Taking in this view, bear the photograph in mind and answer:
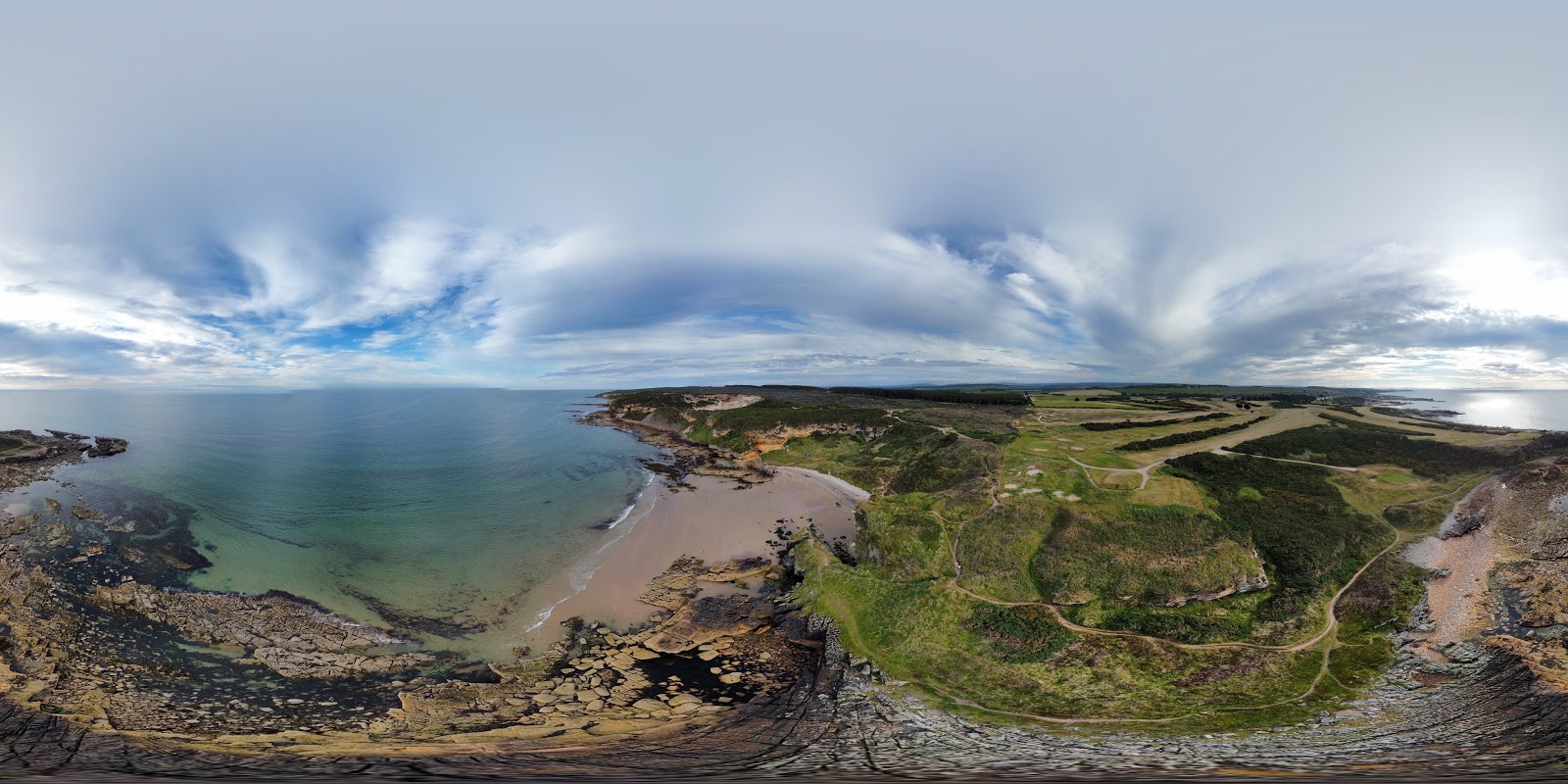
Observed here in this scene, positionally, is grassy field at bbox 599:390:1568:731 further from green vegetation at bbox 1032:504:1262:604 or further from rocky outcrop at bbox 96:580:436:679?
rocky outcrop at bbox 96:580:436:679

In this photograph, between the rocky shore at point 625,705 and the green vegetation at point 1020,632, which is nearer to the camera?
Answer: the rocky shore at point 625,705

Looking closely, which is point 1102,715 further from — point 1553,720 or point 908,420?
point 908,420

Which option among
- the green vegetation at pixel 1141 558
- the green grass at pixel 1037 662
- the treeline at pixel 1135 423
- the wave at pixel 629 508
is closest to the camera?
the green grass at pixel 1037 662

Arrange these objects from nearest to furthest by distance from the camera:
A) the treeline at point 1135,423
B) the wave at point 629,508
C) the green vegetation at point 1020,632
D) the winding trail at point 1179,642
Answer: the winding trail at point 1179,642, the green vegetation at point 1020,632, the wave at point 629,508, the treeline at point 1135,423

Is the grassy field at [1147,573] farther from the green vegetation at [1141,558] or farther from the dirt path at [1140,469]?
the dirt path at [1140,469]

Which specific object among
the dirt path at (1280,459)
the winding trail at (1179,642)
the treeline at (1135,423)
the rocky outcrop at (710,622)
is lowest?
the rocky outcrop at (710,622)

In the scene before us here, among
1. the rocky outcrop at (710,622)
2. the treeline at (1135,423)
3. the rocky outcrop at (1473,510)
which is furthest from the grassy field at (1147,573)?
the treeline at (1135,423)

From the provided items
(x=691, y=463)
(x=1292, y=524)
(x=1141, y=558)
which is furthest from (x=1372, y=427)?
(x=691, y=463)

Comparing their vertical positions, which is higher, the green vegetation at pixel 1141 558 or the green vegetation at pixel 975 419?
the green vegetation at pixel 975 419
